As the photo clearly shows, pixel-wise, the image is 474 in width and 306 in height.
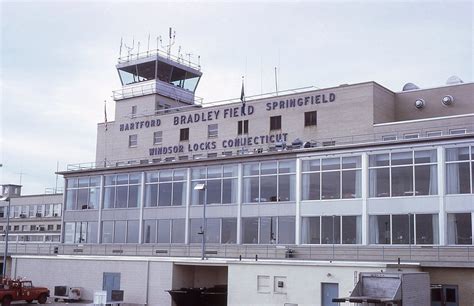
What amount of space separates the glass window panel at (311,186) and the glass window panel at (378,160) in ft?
13.7

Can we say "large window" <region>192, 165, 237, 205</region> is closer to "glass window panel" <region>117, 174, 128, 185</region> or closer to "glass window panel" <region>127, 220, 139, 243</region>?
"glass window panel" <region>127, 220, 139, 243</region>

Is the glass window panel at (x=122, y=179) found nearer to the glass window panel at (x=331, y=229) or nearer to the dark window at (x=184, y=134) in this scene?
the dark window at (x=184, y=134)

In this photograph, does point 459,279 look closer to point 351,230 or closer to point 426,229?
point 426,229

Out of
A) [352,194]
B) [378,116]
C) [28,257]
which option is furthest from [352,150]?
[28,257]

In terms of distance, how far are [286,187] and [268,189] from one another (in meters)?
1.50

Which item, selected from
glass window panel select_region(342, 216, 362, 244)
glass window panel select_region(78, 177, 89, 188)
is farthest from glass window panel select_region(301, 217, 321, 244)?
glass window panel select_region(78, 177, 89, 188)

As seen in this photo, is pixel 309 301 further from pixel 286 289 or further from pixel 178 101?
pixel 178 101

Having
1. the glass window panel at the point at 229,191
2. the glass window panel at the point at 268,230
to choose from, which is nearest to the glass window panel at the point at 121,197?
the glass window panel at the point at 229,191

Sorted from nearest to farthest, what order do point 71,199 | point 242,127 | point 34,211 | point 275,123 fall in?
point 275,123 < point 242,127 < point 71,199 < point 34,211

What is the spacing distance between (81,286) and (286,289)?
19.0 m

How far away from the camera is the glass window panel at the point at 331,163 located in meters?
44.6

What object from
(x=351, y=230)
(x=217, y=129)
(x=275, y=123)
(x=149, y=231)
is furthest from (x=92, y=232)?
(x=351, y=230)

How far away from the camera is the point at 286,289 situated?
37.9 metres

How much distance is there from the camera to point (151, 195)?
5438cm
